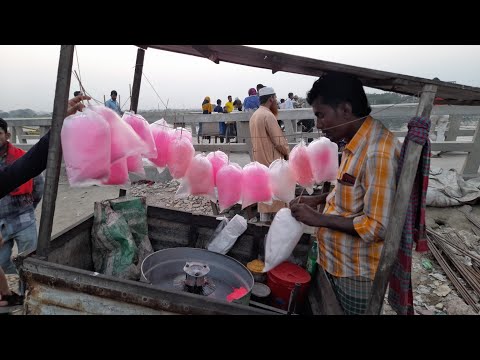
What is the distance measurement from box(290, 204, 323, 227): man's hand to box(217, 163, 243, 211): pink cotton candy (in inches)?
33.9

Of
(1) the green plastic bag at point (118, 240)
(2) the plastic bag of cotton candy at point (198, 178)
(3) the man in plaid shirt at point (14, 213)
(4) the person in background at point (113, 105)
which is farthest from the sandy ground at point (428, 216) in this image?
(2) the plastic bag of cotton candy at point (198, 178)

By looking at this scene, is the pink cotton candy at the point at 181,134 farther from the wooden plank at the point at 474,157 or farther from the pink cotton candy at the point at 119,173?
the wooden plank at the point at 474,157

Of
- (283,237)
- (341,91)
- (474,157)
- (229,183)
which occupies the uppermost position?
(341,91)

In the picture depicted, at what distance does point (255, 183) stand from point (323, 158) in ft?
2.19

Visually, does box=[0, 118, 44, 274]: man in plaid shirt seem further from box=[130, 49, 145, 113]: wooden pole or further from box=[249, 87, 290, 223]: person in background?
box=[249, 87, 290, 223]: person in background

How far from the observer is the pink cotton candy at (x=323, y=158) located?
2.64 meters

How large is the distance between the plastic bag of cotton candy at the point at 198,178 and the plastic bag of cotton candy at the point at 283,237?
0.92 m

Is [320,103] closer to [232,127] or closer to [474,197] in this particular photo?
[474,197]

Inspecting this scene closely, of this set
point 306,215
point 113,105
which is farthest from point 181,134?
point 113,105

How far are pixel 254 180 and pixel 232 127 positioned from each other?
10233 millimetres

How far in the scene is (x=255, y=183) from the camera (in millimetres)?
2658

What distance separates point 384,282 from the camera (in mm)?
1360

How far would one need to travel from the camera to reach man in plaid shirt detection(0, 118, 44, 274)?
10.4ft

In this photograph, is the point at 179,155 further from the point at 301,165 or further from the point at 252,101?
the point at 252,101
